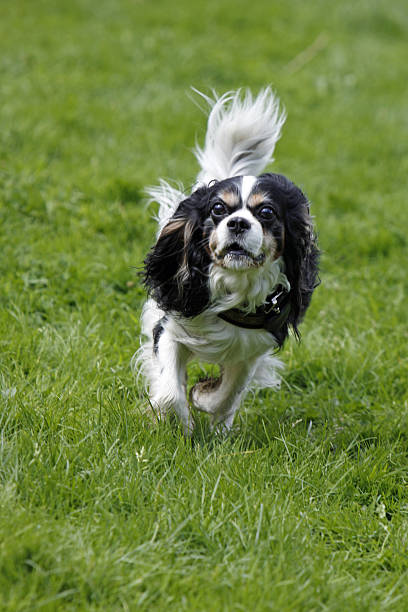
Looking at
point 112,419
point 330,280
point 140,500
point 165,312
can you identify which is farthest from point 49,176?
point 140,500

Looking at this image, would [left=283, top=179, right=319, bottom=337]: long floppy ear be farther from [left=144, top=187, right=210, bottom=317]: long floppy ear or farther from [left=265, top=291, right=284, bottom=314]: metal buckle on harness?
[left=144, top=187, right=210, bottom=317]: long floppy ear

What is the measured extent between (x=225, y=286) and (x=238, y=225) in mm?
397

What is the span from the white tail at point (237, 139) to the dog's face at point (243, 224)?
2.54 feet

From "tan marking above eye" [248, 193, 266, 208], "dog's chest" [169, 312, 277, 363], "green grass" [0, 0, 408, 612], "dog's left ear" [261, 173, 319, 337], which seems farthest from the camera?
"dog's chest" [169, 312, 277, 363]

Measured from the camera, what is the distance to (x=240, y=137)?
14.2ft

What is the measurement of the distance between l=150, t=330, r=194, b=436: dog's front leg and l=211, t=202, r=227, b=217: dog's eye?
2.33 feet

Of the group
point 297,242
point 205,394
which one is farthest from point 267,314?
point 205,394

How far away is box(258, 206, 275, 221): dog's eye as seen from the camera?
3422 millimetres

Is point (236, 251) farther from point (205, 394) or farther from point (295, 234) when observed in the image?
point (205, 394)

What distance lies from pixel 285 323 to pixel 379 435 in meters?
0.77

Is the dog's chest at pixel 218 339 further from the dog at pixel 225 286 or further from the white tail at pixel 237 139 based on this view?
the white tail at pixel 237 139

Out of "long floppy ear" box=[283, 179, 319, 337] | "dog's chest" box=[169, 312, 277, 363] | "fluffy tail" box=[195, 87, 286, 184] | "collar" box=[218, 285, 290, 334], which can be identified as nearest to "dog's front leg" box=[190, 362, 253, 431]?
"dog's chest" box=[169, 312, 277, 363]

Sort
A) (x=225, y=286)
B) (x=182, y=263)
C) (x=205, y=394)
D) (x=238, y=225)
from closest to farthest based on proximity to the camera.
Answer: (x=238, y=225), (x=225, y=286), (x=182, y=263), (x=205, y=394)

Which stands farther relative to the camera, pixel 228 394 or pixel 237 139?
pixel 237 139
